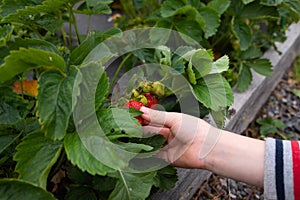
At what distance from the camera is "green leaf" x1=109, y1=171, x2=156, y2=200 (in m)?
1.04

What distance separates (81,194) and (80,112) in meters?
0.31

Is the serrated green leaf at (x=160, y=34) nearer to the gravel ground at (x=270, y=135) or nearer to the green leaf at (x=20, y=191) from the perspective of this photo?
the gravel ground at (x=270, y=135)

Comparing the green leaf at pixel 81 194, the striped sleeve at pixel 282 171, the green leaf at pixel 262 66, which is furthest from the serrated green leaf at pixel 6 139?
the green leaf at pixel 262 66

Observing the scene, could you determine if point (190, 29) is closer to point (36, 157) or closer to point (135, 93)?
point (135, 93)

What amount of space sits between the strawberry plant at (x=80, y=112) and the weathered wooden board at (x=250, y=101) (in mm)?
200

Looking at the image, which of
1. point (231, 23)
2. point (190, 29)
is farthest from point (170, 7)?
point (231, 23)

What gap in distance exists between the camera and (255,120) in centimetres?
198

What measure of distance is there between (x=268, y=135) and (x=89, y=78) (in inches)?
45.0

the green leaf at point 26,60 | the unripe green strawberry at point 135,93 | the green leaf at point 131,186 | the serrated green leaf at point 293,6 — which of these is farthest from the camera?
the serrated green leaf at point 293,6

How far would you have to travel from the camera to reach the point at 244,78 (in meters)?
1.79

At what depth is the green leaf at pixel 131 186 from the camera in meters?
1.04

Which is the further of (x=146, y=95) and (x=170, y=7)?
(x=170, y=7)

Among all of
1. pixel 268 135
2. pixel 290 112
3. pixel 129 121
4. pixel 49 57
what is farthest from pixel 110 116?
pixel 290 112

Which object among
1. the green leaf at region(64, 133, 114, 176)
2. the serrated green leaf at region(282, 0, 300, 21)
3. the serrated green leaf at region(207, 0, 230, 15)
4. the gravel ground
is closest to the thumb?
the green leaf at region(64, 133, 114, 176)
